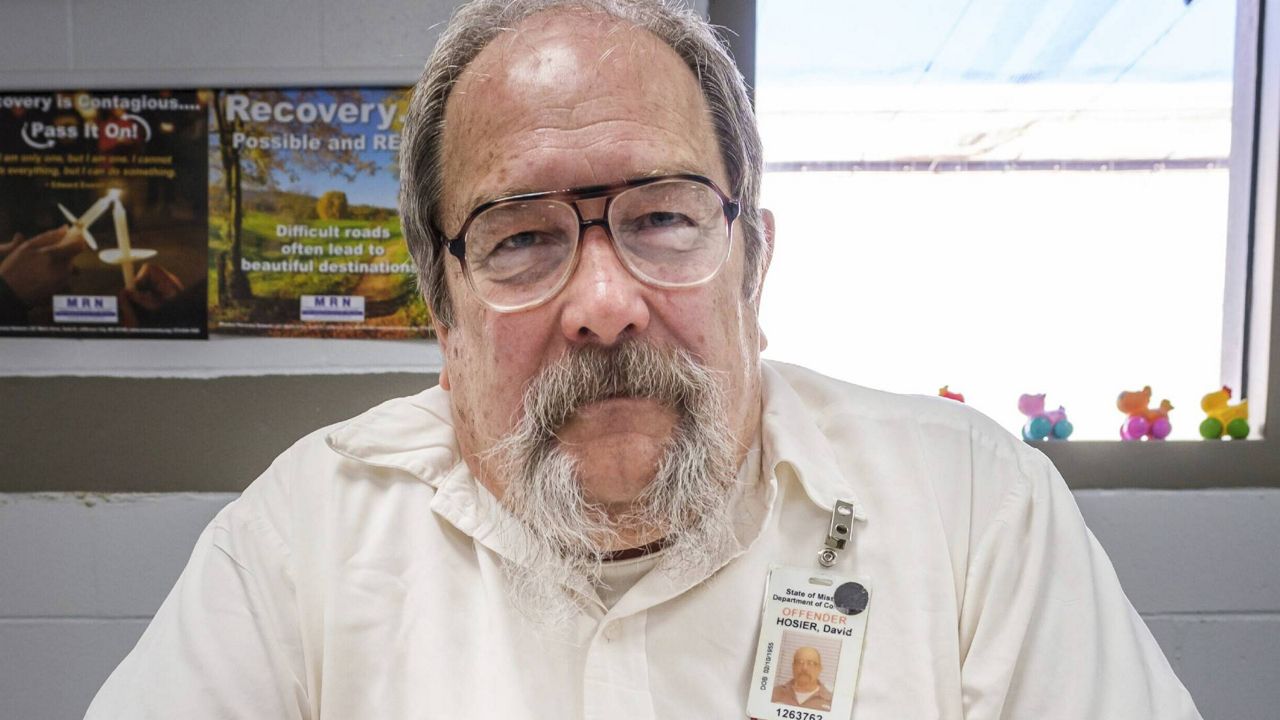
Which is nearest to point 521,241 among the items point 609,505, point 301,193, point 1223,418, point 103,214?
point 609,505

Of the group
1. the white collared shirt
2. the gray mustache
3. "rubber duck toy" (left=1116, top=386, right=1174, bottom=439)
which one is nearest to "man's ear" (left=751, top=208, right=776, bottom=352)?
the white collared shirt

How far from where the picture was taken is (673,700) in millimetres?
823

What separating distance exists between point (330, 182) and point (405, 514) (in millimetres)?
1004

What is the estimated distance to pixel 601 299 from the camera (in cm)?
77

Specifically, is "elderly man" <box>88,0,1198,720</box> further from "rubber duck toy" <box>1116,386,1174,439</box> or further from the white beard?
"rubber duck toy" <box>1116,386,1174,439</box>

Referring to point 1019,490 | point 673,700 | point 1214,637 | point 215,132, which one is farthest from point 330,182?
point 1214,637

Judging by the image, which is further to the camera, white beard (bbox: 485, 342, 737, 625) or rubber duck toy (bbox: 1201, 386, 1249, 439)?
rubber duck toy (bbox: 1201, 386, 1249, 439)

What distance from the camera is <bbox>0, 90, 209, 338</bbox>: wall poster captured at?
1.66 meters

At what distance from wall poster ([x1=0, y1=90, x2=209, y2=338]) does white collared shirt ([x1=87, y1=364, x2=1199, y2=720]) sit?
961 mm

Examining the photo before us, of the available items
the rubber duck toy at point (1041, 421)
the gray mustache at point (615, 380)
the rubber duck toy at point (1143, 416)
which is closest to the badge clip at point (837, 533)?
the gray mustache at point (615, 380)

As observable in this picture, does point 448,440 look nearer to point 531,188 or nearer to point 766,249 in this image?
point 531,188

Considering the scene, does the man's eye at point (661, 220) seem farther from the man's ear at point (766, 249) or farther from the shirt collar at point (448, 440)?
the shirt collar at point (448, 440)

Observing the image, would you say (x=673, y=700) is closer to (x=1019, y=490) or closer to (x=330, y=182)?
(x=1019, y=490)

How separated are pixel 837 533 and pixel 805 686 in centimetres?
17
